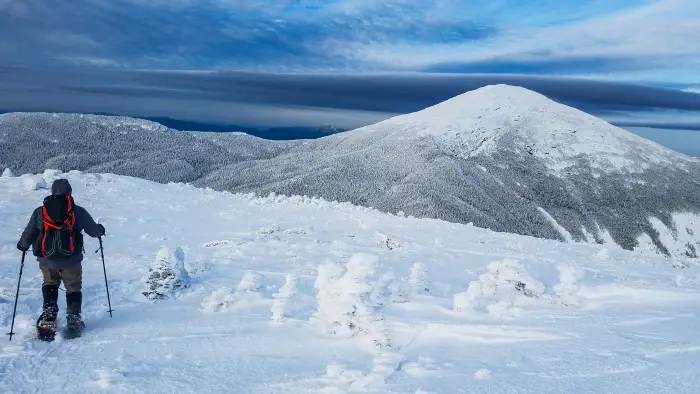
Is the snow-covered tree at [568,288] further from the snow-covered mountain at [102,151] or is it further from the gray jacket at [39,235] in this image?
the snow-covered mountain at [102,151]

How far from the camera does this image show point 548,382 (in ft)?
24.1

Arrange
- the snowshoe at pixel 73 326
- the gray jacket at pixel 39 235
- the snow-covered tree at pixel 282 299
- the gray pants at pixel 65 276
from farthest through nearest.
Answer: the snow-covered tree at pixel 282 299, the gray pants at pixel 65 276, the gray jacket at pixel 39 235, the snowshoe at pixel 73 326

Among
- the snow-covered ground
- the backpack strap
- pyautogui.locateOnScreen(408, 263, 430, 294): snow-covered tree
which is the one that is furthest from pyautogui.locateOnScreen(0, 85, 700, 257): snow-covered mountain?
the backpack strap

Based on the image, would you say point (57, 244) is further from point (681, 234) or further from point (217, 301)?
point (681, 234)

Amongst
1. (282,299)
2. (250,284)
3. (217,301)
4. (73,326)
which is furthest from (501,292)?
(73,326)

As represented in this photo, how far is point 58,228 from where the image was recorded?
8.77 metres

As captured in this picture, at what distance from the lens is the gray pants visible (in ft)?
29.5

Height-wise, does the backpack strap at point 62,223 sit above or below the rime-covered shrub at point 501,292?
above

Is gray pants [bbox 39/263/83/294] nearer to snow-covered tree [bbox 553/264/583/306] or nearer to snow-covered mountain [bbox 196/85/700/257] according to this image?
snow-covered tree [bbox 553/264/583/306]

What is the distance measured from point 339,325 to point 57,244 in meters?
5.08

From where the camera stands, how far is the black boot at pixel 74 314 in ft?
28.5

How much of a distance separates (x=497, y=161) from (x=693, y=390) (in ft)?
589

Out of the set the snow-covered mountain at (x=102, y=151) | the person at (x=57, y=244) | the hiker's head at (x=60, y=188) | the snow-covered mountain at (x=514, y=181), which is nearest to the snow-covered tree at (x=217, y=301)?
the person at (x=57, y=244)

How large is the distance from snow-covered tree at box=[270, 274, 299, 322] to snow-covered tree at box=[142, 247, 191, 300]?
2218 mm
